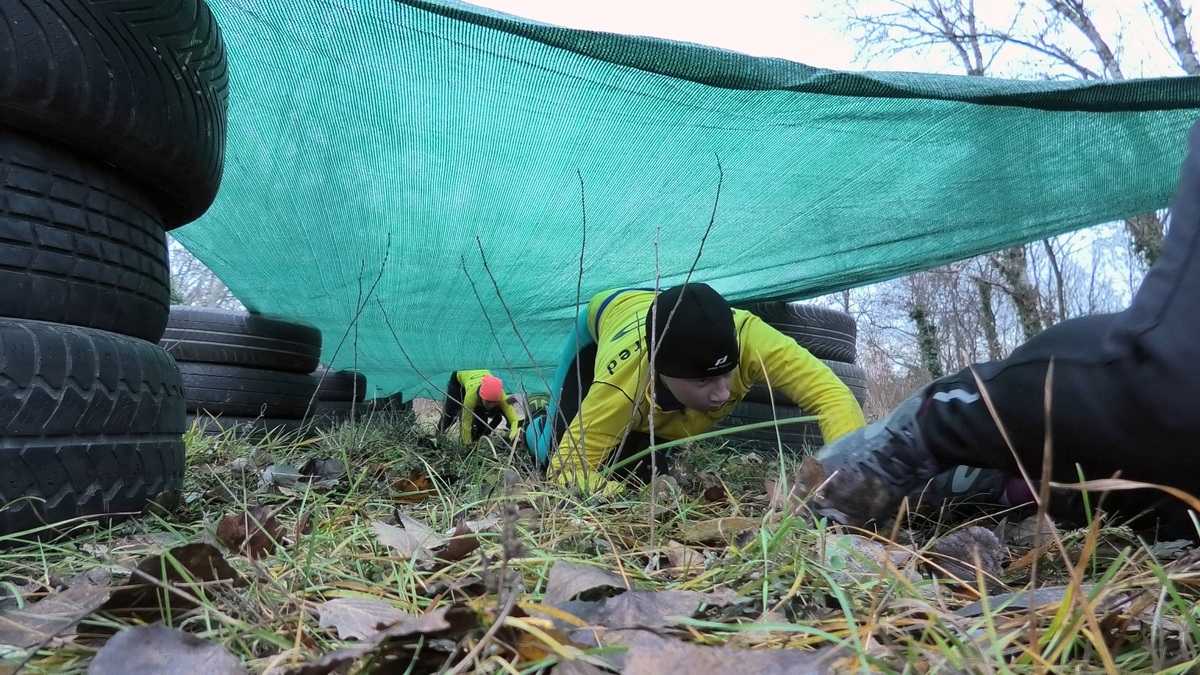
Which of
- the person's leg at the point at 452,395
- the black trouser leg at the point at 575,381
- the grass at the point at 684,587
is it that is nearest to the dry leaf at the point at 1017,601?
the grass at the point at 684,587

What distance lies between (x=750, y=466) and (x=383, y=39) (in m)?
1.84

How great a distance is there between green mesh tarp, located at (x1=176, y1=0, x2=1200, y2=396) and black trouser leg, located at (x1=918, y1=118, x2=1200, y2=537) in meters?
0.73

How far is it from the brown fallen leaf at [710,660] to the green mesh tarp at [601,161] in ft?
3.32

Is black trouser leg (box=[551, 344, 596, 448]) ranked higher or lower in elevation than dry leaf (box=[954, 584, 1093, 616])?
lower

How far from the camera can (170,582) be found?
29.2 inches

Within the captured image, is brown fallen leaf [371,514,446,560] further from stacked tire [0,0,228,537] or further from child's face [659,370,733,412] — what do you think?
child's face [659,370,733,412]

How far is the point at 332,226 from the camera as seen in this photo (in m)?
2.54

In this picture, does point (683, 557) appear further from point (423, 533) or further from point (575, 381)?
point (575, 381)

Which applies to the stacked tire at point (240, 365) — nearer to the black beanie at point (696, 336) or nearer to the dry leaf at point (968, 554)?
the black beanie at point (696, 336)

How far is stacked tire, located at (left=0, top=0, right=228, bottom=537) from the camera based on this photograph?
42.1 inches

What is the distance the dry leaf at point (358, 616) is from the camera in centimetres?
67

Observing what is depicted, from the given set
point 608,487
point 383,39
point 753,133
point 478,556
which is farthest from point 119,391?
point 753,133

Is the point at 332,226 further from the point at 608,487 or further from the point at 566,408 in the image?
the point at 608,487

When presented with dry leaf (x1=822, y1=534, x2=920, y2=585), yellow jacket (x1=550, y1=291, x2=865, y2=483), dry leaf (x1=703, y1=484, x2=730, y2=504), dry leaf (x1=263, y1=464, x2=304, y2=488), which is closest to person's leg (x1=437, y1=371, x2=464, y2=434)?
yellow jacket (x1=550, y1=291, x2=865, y2=483)
